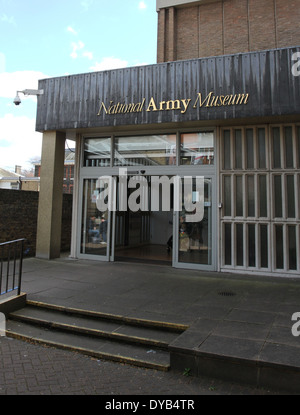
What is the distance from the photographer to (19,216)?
9828mm

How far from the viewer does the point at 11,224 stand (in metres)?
9.59

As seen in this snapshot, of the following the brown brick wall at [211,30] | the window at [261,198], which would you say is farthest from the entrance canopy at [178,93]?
the brown brick wall at [211,30]

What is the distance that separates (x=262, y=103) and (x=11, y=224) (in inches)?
304

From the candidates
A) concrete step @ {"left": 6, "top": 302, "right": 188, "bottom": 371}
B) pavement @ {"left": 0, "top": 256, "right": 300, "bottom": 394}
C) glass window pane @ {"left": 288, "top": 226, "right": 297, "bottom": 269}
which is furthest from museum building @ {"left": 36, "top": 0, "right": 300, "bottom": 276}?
concrete step @ {"left": 6, "top": 302, "right": 188, "bottom": 371}

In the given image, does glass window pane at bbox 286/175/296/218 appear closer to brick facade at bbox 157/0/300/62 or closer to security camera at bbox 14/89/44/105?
brick facade at bbox 157/0/300/62

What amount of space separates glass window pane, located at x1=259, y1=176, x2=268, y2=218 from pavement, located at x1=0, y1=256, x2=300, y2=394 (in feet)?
5.17

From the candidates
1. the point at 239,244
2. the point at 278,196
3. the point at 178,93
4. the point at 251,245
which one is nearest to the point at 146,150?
the point at 178,93

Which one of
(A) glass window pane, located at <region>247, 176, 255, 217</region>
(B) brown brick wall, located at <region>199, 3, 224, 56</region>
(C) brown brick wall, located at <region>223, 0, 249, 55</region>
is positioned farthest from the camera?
(B) brown brick wall, located at <region>199, 3, 224, 56</region>

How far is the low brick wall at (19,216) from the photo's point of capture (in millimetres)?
9406

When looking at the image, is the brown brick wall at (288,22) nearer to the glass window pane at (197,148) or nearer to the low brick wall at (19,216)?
the glass window pane at (197,148)

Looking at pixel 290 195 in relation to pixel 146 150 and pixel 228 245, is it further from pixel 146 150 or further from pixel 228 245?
pixel 146 150

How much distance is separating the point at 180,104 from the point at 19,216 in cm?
592

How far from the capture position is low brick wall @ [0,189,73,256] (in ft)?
30.9

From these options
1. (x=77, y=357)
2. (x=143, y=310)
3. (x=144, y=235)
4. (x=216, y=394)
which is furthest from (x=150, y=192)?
(x=216, y=394)
